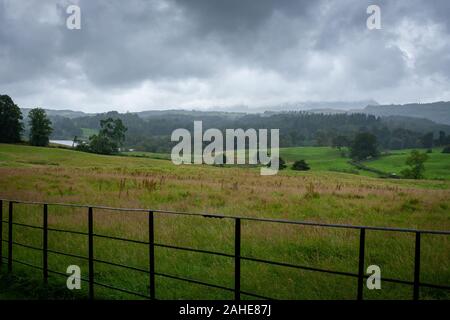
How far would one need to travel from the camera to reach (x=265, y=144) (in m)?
172

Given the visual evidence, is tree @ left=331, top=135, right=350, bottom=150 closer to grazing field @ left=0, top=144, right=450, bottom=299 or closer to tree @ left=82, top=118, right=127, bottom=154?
tree @ left=82, top=118, right=127, bottom=154

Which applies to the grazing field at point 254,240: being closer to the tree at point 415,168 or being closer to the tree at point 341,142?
the tree at point 415,168

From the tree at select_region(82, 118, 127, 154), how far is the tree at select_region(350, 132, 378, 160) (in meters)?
74.2

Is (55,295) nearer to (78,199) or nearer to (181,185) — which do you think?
Result: (78,199)

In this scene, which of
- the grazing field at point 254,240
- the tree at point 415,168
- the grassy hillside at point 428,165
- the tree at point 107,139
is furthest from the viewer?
the tree at point 107,139

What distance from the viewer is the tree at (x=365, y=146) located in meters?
129

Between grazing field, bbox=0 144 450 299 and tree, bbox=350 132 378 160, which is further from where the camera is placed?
tree, bbox=350 132 378 160

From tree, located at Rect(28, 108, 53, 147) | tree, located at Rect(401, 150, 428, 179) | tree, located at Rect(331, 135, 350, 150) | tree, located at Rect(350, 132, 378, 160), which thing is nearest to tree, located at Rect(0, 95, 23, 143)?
tree, located at Rect(28, 108, 53, 147)

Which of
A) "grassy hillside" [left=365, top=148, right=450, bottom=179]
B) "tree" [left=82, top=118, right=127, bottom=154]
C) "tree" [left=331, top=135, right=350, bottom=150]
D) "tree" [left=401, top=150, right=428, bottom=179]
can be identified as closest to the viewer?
"tree" [left=401, top=150, right=428, bottom=179]

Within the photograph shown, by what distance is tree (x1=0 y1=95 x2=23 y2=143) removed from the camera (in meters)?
86.7

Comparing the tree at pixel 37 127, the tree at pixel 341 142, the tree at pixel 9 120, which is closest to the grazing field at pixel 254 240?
the tree at pixel 9 120

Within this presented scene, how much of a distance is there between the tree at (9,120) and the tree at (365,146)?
320 feet

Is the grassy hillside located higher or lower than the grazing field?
lower

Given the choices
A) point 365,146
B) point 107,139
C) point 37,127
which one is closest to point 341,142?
point 365,146
